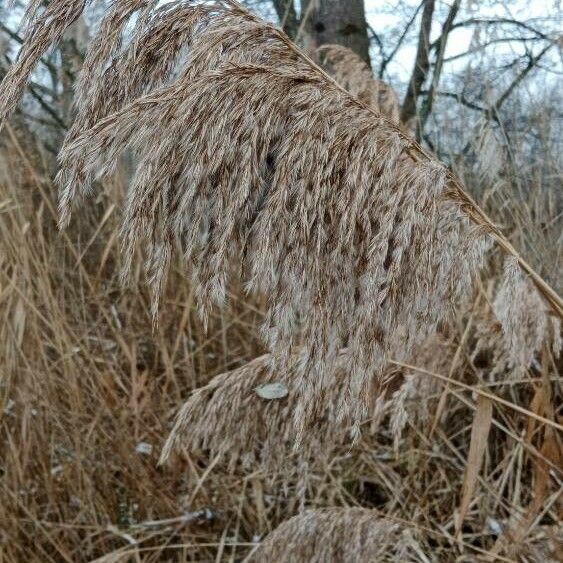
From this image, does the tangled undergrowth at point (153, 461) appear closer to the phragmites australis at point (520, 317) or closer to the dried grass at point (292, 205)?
the phragmites australis at point (520, 317)

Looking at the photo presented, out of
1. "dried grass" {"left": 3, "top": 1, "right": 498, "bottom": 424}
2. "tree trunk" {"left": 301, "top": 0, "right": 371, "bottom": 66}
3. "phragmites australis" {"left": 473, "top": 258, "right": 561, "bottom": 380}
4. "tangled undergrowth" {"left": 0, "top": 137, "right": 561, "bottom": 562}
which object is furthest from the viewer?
"tree trunk" {"left": 301, "top": 0, "right": 371, "bottom": 66}

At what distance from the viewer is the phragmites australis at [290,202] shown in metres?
1.03

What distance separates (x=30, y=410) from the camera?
2.26m

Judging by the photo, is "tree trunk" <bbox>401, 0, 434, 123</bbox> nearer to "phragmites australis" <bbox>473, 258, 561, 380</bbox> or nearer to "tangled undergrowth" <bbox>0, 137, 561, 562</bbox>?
"tangled undergrowth" <bbox>0, 137, 561, 562</bbox>

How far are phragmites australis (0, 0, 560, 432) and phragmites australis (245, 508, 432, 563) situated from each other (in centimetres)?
48

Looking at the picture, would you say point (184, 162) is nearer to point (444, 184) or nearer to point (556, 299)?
point (444, 184)

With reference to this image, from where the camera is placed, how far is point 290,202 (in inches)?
42.2

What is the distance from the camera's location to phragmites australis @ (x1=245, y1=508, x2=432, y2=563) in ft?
4.95

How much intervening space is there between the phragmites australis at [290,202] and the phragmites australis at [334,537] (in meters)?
0.48

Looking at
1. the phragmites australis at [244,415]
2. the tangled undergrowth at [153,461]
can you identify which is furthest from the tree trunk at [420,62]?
the phragmites australis at [244,415]

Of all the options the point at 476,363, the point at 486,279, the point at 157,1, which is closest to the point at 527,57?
the point at 486,279

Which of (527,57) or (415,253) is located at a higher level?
(527,57)

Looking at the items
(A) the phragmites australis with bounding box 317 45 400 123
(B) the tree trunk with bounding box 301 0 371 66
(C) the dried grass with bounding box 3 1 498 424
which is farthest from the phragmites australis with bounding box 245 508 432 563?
(B) the tree trunk with bounding box 301 0 371 66

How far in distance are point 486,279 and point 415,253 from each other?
164cm
